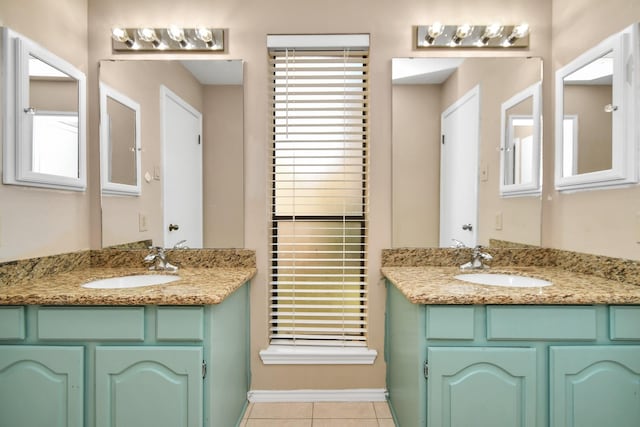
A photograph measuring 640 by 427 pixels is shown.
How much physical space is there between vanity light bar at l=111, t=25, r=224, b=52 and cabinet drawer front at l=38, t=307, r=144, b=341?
56.6 inches

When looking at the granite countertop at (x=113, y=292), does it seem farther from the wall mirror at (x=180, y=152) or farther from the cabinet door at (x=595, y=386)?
the cabinet door at (x=595, y=386)

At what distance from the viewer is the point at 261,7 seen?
82.6 inches

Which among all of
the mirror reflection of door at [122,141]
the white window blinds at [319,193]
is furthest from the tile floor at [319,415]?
the mirror reflection of door at [122,141]

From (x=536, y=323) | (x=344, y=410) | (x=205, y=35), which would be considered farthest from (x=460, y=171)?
(x=205, y=35)

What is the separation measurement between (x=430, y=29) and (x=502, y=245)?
1.25 metres

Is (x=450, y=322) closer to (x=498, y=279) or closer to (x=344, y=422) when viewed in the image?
(x=498, y=279)

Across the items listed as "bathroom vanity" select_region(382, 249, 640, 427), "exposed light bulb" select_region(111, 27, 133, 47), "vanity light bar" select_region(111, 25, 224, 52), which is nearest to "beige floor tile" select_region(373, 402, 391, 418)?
"bathroom vanity" select_region(382, 249, 640, 427)

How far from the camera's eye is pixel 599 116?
5.56 feet

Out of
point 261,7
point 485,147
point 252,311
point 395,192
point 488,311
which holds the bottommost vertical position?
point 252,311

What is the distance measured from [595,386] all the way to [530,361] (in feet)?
0.87

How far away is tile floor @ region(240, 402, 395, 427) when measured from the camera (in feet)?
6.34

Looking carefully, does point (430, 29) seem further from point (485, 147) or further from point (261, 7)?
point (261, 7)

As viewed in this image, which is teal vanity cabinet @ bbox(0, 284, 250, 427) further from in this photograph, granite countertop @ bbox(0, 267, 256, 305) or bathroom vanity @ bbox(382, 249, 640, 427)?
bathroom vanity @ bbox(382, 249, 640, 427)

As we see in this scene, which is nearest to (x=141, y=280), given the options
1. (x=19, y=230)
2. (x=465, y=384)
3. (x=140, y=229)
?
(x=140, y=229)
